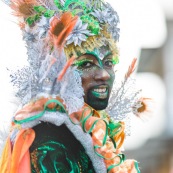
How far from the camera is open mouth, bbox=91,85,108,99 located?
1.47m

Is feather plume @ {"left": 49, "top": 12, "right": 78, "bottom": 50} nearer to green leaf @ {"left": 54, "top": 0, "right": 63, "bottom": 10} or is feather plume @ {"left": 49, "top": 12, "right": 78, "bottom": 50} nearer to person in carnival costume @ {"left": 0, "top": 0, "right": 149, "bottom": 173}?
person in carnival costume @ {"left": 0, "top": 0, "right": 149, "bottom": 173}

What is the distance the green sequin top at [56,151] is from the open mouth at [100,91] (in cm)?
15

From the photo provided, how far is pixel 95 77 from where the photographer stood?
4.80 feet

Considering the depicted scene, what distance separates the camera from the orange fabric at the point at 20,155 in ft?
4.39

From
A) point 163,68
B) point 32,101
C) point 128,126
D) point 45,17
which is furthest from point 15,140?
point 163,68

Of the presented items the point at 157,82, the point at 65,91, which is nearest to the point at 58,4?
the point at 65,91

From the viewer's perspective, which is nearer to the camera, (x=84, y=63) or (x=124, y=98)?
(x=84, y=63)

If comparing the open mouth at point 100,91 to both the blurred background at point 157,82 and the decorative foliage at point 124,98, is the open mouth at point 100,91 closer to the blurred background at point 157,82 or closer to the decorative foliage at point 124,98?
the decorative foliage at point 124,98

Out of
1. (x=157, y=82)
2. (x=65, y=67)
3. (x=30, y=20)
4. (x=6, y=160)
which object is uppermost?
(x=30, y=20)

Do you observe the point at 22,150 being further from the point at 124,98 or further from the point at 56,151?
the point at 124,98

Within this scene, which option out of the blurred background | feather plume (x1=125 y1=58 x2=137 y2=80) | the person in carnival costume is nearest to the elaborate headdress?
the person in carnival costume

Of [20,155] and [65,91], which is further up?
[65,91]

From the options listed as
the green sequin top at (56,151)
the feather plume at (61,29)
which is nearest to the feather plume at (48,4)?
the feather plume at (61,29)

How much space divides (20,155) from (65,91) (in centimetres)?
21
